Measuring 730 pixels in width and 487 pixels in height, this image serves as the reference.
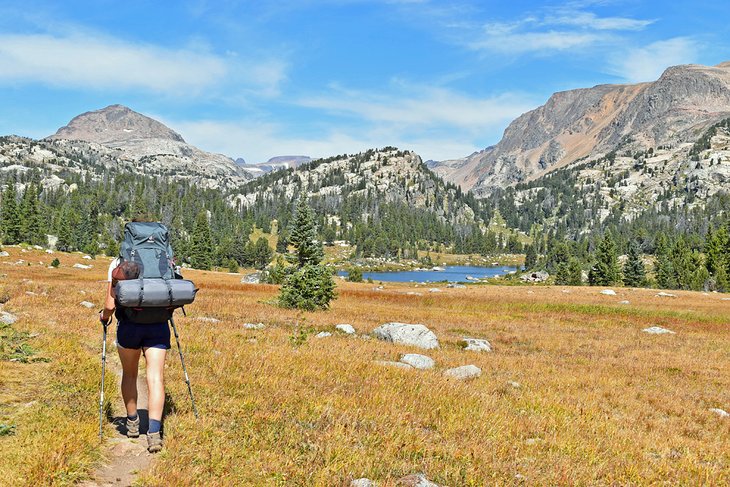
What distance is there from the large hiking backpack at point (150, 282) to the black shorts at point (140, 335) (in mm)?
151

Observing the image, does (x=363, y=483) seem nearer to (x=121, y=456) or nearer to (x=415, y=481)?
(x=415, y=481)

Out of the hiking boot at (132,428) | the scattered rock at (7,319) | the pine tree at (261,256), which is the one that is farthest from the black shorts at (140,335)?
the pine tree at (261,256)

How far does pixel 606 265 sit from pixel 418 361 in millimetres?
107113

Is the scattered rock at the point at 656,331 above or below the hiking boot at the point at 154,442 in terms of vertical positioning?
below

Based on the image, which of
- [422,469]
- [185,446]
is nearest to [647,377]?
[422,469]

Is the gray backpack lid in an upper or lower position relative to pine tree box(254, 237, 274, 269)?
upper

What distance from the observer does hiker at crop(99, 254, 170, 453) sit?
21.6ft

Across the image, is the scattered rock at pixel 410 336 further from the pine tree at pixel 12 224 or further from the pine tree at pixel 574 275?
the pine tree at pixel 12 224

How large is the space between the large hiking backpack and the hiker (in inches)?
5.3

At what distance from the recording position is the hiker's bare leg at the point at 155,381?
22.0 feet

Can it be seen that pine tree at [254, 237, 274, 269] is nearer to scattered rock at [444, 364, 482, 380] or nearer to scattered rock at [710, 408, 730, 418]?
scattered rock at [444, 364, 482, 380]

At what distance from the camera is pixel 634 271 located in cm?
11288

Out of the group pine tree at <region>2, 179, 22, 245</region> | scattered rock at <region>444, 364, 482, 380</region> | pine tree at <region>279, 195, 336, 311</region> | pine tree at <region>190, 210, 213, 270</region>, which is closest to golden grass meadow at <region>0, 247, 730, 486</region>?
scattered rock at <region>444, 364, 482, 380</region>

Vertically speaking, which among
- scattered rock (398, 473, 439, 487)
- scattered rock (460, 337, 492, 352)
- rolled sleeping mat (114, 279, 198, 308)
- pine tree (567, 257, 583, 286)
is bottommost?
pine tree (567, 257, 583, 286)
